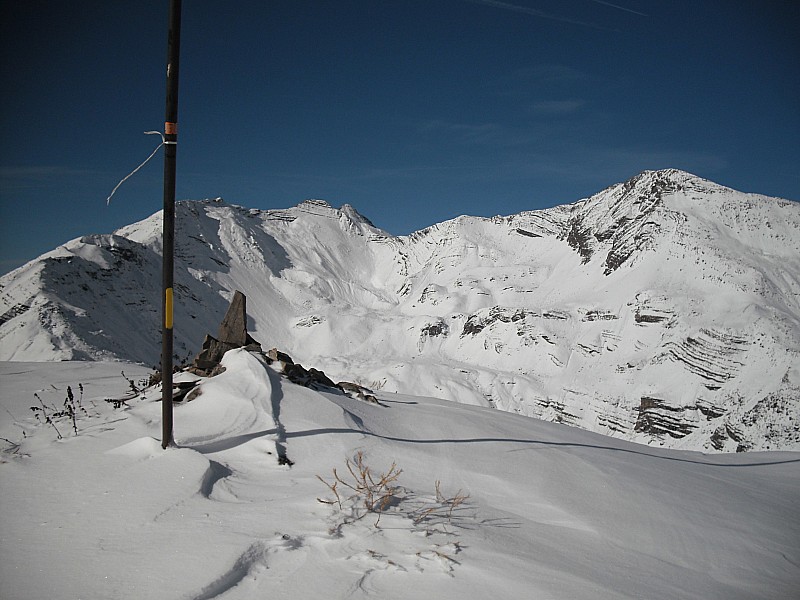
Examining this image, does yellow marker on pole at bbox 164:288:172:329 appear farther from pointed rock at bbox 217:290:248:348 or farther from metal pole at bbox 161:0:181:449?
pointed rock at bbox 217:290:248:348

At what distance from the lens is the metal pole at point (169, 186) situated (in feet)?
10.9

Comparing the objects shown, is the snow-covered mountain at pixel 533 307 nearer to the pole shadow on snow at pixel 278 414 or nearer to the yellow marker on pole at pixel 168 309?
the pole shadow on snow at pixel 278 414

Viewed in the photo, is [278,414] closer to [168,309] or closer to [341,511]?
[168,309]

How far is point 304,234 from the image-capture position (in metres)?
53.8

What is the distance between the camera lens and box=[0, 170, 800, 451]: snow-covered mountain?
22297mm

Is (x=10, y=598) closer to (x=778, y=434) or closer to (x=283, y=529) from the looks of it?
(x=283, y=529)

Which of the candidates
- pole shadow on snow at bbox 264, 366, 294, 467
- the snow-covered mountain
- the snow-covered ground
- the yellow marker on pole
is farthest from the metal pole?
the snow-covered mountain

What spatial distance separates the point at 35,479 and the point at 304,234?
171 feet

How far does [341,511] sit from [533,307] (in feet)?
110

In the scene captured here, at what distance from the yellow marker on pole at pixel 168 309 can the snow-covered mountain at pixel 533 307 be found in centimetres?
1506

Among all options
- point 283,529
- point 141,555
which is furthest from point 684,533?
point 141,555

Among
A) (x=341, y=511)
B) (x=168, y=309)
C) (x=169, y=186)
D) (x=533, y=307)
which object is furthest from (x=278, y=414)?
(x=533, y=307)

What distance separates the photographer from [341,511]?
2.70 metres

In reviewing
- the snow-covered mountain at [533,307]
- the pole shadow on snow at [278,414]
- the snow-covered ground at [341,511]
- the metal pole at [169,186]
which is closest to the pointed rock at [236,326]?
the snow-covered ground at [341,511]
